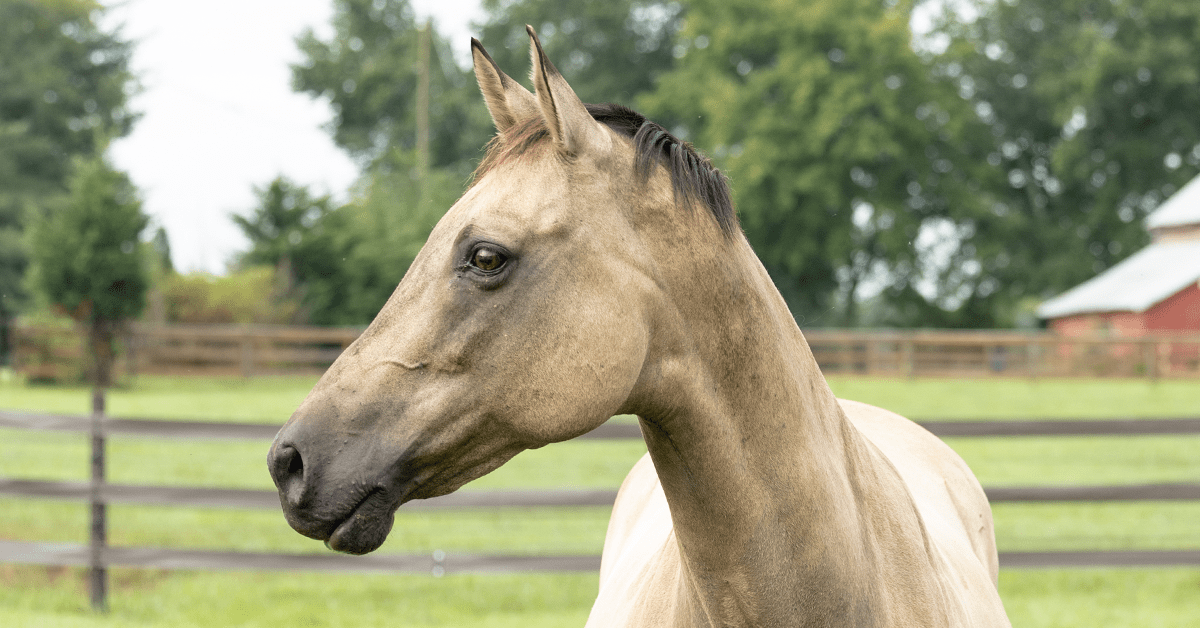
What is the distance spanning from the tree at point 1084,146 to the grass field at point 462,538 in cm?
2132

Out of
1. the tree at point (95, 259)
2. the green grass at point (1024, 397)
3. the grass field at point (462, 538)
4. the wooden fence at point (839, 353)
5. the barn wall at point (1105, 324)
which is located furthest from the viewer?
the barn wall at point (1105, 324)

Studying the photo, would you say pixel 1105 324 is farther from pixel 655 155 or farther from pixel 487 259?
pixel 487 259

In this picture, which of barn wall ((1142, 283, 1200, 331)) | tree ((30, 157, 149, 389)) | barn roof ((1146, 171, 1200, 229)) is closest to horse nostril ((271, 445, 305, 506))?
tree ((30, 157, 149, 389))

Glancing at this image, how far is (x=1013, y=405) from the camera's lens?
1551cm

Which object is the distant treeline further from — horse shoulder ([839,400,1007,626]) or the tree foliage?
horse shoulder ([839,400,1007,626])

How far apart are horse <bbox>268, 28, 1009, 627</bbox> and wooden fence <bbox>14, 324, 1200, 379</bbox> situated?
19200 mm

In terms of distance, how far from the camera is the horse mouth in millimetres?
1435

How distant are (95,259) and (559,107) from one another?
2053 cm

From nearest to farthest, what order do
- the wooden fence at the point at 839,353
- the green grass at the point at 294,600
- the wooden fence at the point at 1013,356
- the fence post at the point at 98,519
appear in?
the green grass at the point at 294,600, the fence post at the point at 98,519, the wooden fence at the point at 839,353, the wooden fence at the point at 1013,356

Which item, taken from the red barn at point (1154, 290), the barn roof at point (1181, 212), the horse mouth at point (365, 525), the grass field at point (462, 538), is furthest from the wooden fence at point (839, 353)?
the horse mouth at point (365, 525)

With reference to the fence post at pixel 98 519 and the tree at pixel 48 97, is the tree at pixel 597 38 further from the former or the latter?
the fence post at pixel 98 519

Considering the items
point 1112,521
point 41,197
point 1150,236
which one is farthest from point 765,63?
point 1112,521

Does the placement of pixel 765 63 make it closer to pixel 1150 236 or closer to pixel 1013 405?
pixel 1150 236

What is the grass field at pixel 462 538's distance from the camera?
18.3 feet
